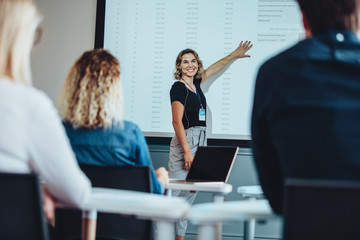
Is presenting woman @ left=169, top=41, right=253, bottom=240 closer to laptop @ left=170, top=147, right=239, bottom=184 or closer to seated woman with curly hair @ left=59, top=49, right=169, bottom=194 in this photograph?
laptop @ left=170, top=147, right=239, bottom=184

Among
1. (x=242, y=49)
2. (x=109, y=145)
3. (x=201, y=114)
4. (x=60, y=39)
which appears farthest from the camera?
(x=60, y=39)

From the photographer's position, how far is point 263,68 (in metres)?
1.19

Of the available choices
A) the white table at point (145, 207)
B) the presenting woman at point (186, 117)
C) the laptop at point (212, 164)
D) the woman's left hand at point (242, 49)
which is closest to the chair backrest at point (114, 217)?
the white table at point (145, 207)

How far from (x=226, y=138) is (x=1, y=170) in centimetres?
326

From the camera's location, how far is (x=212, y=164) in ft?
8.13

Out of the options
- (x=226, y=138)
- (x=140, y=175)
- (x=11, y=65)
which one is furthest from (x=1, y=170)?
(x=226, y=138)

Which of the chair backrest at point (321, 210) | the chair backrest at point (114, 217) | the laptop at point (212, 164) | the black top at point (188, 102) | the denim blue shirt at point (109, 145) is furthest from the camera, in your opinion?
the black top at point (188, 102)

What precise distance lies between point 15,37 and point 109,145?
2.53 feet

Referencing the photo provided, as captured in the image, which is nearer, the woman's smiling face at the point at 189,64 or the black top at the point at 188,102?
the black top at the point at 188,102

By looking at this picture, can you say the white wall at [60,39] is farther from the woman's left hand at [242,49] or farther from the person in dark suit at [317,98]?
the person in dark suit at [317,98]

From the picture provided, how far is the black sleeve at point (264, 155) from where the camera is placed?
1219 millimetres

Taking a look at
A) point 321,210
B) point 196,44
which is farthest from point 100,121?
point 196,44

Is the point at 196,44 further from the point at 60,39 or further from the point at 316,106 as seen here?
the point at 316,106

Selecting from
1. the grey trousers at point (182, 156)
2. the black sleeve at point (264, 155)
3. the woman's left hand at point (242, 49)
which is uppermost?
the woman's left hand at point (242, 49)
